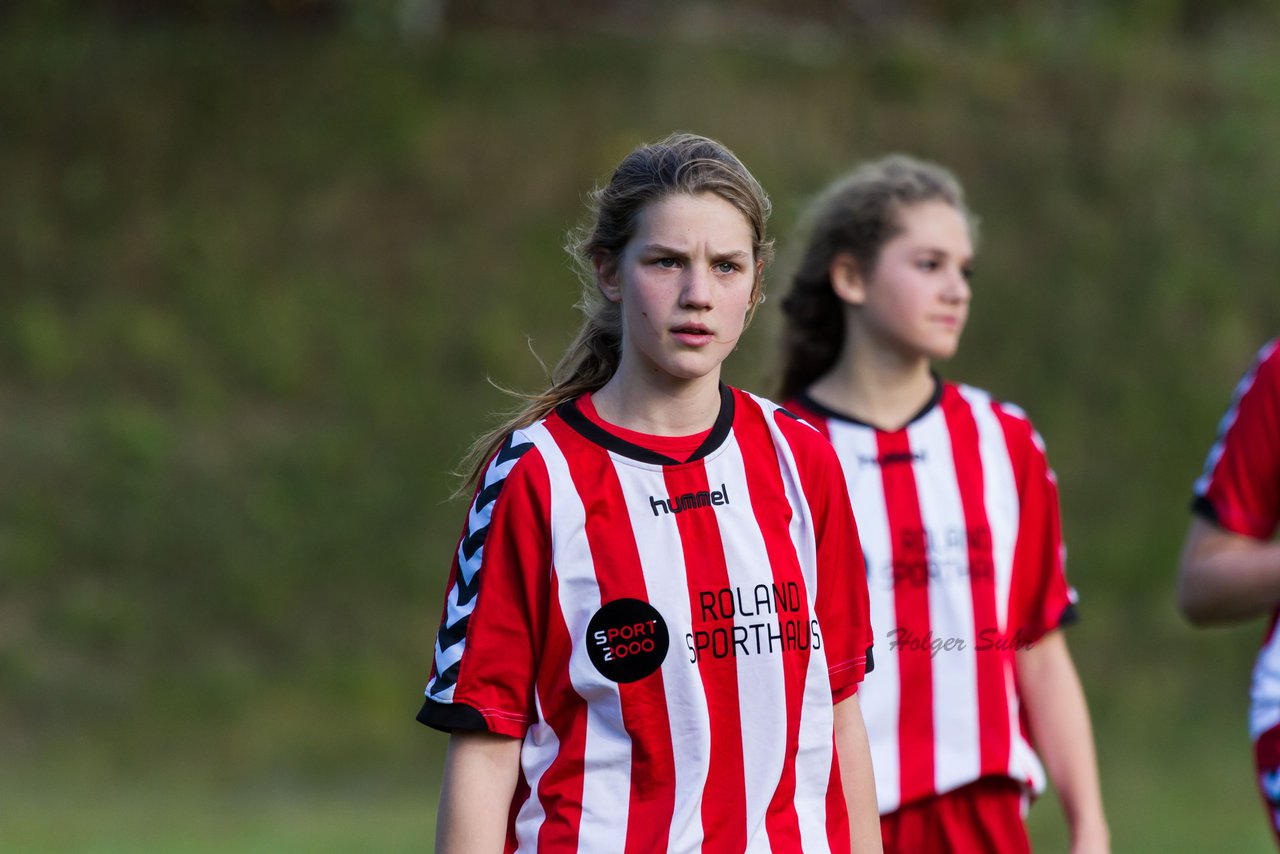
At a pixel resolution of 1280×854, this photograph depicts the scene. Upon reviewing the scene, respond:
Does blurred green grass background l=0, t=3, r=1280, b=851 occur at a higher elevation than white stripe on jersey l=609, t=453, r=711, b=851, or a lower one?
higher

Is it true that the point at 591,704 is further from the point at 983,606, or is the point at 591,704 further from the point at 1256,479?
the point at 1256,479

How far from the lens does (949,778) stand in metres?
3.03

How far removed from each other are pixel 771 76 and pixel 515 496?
965 cm

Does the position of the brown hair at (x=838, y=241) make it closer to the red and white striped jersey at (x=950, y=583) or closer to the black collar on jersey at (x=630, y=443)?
the red and white striped jersey at (x=950, y=583)

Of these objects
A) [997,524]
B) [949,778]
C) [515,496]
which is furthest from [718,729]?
[997,524]

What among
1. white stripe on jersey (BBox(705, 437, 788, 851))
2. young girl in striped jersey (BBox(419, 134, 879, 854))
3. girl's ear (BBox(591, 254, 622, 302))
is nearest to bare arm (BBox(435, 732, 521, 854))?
young girl in striped jersey (BBox(419, 134, 879, 854))

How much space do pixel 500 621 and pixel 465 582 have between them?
3.1 inches

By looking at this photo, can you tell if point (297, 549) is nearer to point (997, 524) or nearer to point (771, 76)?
point (771, 76)

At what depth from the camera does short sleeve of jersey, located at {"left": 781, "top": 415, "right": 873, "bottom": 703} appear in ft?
7.26

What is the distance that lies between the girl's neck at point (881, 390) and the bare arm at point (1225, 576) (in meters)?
0.64

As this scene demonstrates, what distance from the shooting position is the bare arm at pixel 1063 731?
3.12 m

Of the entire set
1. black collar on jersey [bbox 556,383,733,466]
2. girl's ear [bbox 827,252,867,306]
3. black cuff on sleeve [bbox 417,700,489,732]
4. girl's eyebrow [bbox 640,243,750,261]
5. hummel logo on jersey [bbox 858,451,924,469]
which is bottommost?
black cuff on sleeve [bbox 417,700,489,732]

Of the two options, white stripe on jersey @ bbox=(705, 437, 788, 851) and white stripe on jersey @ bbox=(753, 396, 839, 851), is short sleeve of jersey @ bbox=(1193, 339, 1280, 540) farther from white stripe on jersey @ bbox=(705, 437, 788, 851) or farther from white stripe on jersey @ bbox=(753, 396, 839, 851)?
white stripe on jersey @ bbox=(705, 437, 788, 851)

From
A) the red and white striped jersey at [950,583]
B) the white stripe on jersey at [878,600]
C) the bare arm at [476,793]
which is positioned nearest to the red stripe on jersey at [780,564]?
the bare arm at [476,793]
